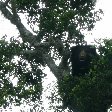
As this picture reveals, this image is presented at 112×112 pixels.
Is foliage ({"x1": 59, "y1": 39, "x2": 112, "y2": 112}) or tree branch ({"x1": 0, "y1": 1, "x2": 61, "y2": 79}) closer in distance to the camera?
foliage ({"x1": 59, "y1": 39, "x2": 112, "y2": 112})

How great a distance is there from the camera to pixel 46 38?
65.7ft

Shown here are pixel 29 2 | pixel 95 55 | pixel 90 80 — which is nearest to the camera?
pixel 90 80

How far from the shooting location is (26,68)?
20.7 meters

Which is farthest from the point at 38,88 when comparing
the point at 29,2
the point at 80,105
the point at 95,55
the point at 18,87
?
the point at 29,2

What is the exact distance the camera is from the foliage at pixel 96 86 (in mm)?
16516

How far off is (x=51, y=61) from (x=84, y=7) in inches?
158

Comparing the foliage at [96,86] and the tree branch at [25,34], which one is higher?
the tree branch at [25,34]

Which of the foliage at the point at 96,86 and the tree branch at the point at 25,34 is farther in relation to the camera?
the tree branch at the point at 25,34

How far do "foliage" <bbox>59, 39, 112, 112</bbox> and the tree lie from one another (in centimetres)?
33

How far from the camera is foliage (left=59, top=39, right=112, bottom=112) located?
16.5 meters

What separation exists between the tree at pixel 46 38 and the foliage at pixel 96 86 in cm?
33

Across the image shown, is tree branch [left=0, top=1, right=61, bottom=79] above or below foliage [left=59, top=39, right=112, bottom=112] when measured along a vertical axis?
above

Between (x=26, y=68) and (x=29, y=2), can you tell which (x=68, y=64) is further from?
(x=29, y=2)

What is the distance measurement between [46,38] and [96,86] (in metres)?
5.13
